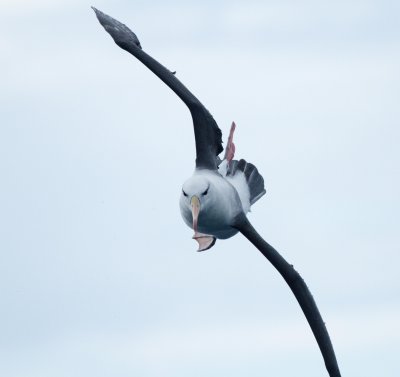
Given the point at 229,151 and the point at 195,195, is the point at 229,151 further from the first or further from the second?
the point at 195,195

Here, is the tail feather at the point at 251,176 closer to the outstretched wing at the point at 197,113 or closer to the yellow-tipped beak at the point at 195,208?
the outstretched wing at the point at 197,113

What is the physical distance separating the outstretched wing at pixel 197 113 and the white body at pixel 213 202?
388 mm

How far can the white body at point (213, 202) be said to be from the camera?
2020 inches

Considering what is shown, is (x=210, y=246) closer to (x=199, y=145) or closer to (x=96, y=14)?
(x=199, y=145)

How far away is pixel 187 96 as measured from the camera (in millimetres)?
54000

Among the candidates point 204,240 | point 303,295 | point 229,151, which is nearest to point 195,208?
point 204,240

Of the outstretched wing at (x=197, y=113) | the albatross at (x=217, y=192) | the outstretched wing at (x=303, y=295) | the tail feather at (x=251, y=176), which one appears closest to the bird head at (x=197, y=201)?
the albatross at (x=217, y=192)

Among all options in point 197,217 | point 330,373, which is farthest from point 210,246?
point 330,373

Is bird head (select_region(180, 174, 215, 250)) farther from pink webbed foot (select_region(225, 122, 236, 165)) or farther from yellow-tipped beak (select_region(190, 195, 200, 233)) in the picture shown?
pink webbed foot (select_region(225, 122, 236, 165))

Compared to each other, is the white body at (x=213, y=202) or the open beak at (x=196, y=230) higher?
the white body at (x=213, y=202)

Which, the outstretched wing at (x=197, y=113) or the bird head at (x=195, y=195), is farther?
the outstretched wing at (x=197, y=113)

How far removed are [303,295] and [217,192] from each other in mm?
2887

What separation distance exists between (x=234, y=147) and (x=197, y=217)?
12.4 ft

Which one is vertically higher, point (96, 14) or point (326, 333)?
point (96, 14)
